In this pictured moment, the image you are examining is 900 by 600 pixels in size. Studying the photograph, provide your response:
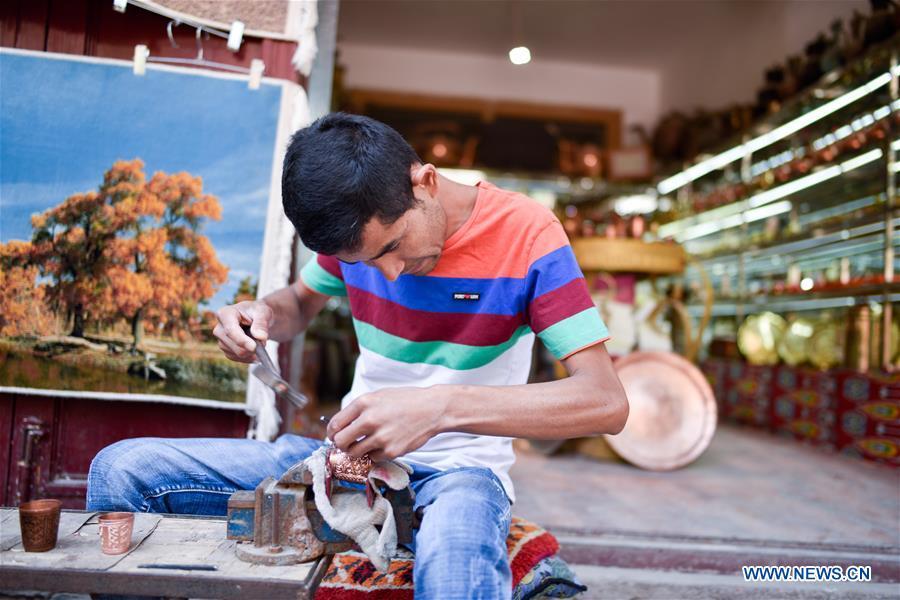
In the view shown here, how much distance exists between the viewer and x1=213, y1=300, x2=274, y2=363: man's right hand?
4.44 ft

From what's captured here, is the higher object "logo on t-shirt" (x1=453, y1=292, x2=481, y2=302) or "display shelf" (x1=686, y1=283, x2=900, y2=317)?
"display shelf" (x1=686, y1=283, x2=900, y2=317)

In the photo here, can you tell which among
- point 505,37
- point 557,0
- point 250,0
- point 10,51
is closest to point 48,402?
point 10,51

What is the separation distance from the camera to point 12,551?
1059 mm

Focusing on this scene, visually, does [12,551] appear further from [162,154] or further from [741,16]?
[741,16]

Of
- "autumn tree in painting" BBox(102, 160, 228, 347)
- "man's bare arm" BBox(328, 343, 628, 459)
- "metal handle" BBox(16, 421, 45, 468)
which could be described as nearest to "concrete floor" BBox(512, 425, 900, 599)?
"man's bare arm" BBox(328, 343, 628, 459)

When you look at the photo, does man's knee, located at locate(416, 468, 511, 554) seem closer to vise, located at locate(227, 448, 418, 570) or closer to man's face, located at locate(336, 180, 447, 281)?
vise, located at locate(227, 448, 418, 570)

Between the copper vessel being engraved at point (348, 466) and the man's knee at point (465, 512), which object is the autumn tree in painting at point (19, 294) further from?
the man's knee at point (465, 512)

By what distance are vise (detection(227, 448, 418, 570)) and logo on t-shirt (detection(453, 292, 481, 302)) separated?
0.41 metres

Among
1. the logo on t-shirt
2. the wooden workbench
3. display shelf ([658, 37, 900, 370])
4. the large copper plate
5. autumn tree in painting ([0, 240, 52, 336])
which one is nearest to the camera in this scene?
the wooden workbench

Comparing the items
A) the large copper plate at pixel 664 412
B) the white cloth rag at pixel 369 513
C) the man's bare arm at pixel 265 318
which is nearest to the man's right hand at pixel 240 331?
the man's bare arm at pixel 265 318

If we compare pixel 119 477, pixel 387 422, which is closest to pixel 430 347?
pixel 387 422

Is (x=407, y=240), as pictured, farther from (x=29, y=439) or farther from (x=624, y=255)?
(x=624, y=255)

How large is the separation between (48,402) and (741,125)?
5.48 m

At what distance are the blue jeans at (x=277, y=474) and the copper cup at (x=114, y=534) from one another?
23cm
